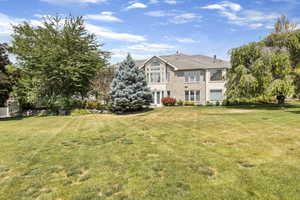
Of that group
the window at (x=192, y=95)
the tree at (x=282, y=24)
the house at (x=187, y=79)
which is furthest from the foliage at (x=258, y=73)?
the tree at (x=282, y=24)

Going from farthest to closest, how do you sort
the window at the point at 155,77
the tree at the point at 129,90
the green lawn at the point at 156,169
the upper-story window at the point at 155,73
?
the window at the point at 155,77
the upper-story window at the point at 155,73
the tree at the point at 129,90
the green lawn at the point at 156,169

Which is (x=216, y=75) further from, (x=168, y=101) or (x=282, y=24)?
(x=282, y=24)

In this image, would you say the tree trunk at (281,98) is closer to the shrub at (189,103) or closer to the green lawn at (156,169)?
the shrub at (189,103)

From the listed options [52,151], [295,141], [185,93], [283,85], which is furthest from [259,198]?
[185,93]

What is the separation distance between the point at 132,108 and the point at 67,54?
937 centimetres

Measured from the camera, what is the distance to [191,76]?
26.8m

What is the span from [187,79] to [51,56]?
17.1 meters

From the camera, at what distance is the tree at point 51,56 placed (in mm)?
20641

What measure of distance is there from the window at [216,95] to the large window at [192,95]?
186 cm

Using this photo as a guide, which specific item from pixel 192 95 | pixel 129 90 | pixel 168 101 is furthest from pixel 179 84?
pixel 129 90

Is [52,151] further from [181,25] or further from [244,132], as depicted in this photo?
[181,25]

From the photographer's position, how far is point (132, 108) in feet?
71.7

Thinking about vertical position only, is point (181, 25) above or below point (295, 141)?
above

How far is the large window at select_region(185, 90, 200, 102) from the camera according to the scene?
2683 cm
